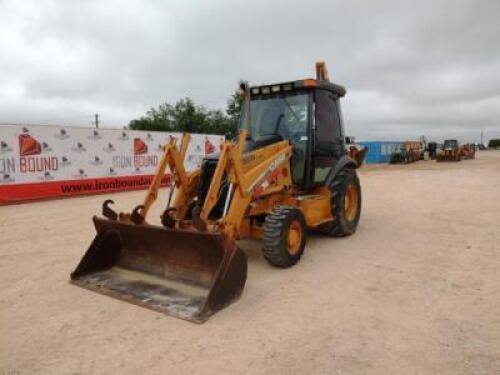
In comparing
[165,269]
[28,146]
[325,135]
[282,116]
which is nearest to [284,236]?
[165,269]

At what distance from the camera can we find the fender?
6431 mm

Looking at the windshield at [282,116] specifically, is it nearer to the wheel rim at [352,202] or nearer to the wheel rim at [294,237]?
the wheel rim at [294,237]

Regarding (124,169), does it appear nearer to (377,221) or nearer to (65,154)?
(65,154)

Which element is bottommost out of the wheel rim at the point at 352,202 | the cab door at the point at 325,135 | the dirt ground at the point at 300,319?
the dirt ground at the point at 300,319

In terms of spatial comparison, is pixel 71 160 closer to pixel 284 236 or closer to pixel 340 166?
pixel 340 166

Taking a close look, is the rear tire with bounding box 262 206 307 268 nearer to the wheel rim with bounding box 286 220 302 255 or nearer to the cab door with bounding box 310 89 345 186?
the wheel rim with bounding box 286 220 302 255

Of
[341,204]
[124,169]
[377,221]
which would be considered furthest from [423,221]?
[124,169]

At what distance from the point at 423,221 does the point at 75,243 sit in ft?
21.5

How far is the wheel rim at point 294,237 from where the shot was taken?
5125 mm

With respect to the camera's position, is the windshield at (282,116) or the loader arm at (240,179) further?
the windshield at (282,116)

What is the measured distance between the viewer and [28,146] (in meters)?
12.3

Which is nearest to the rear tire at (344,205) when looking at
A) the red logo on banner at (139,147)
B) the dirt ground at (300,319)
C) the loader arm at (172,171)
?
the dirt ground at (300,319)

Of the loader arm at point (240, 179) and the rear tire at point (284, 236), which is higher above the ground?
the loader arm at point (240, 179)

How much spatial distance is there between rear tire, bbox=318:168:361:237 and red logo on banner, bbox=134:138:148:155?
1041 cm
